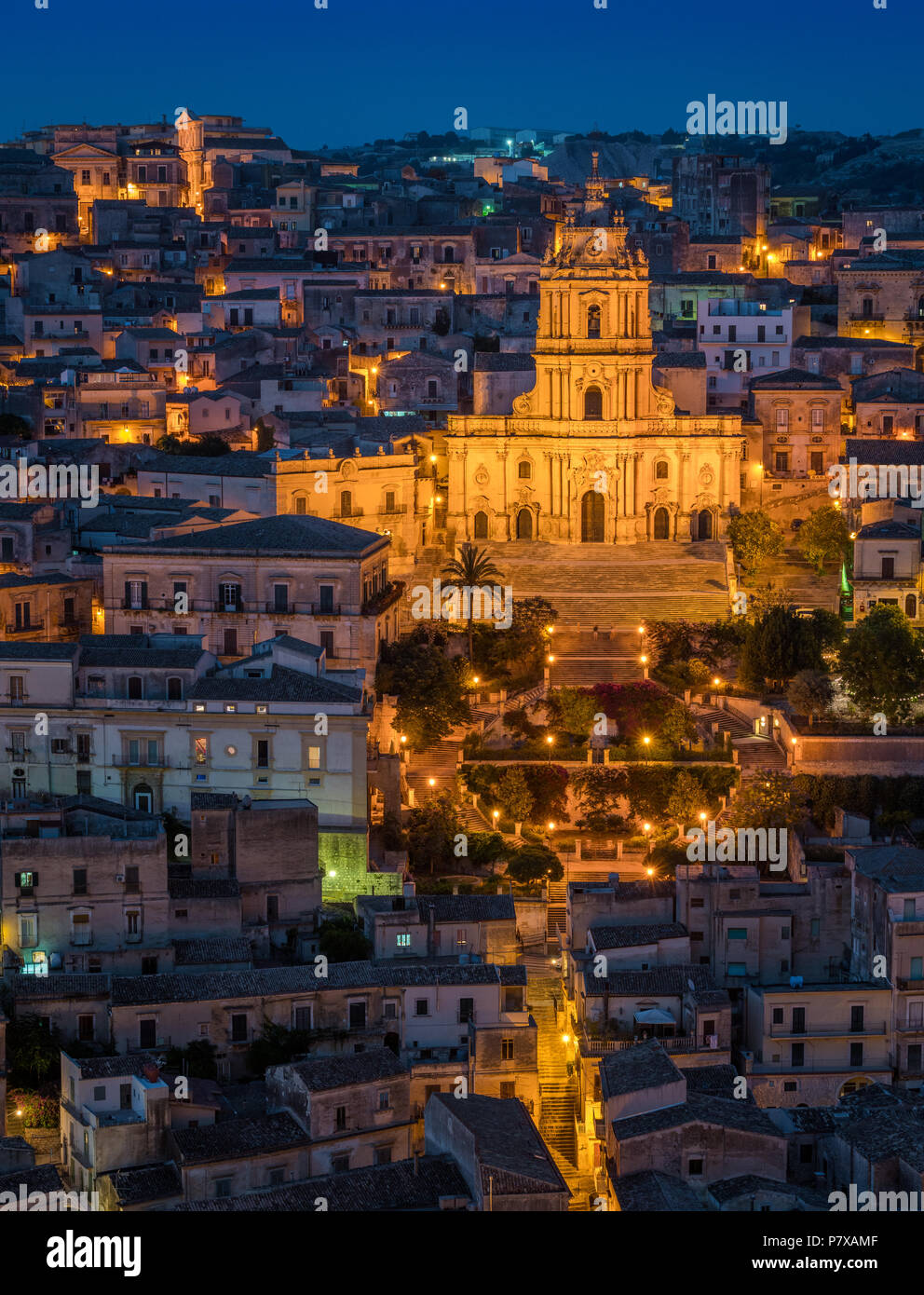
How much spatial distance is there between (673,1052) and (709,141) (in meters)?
98.7

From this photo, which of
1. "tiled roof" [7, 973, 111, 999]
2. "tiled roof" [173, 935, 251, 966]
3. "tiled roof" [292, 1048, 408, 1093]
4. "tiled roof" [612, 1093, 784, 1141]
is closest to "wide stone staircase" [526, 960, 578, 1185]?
"tiled roof" [612, 1093, 784, 1141]

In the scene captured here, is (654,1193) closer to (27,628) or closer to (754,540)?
(27,628)

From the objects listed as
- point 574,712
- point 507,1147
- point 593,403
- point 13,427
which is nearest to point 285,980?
point 507,1147

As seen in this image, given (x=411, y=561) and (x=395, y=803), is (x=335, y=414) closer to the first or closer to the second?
(x=411, y=561)

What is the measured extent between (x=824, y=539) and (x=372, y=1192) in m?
28.3

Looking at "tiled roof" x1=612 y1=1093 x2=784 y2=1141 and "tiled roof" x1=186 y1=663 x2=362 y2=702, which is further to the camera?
"tiled roof" x1=186 y1=663 x2=362 y2=702

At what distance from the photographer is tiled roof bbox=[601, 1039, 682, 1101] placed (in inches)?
1321

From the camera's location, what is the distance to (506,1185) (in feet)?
98.0

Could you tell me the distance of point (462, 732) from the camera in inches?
1869

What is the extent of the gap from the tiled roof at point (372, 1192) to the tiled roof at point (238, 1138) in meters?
0.60

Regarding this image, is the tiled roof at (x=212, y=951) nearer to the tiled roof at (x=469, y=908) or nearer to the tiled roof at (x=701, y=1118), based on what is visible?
the tiled roof at (x=469, y=908)

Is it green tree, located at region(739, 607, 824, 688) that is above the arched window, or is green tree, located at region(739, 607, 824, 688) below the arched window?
below

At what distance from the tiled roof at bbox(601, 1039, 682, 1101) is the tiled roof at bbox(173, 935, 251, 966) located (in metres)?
5.75

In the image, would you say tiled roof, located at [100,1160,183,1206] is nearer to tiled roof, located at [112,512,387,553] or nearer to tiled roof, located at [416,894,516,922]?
tiled roof, located at [416,894,516,922]
